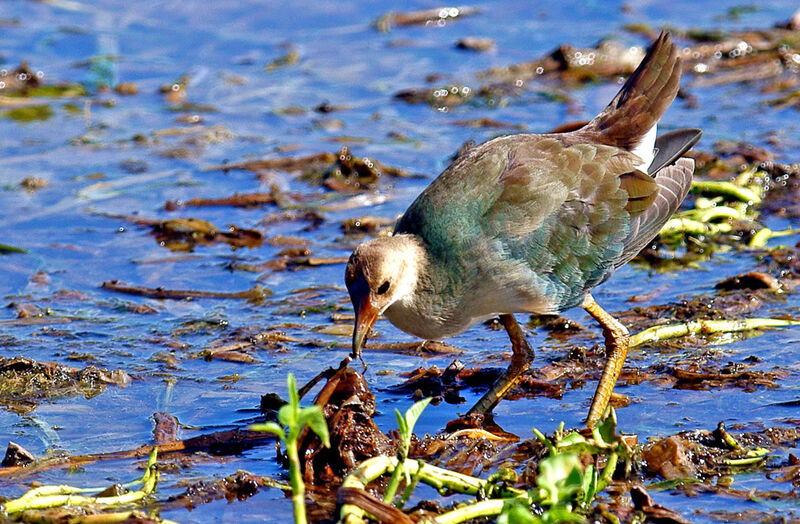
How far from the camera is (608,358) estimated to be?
543 centimetres

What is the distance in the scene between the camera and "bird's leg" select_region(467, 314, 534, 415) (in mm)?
5324

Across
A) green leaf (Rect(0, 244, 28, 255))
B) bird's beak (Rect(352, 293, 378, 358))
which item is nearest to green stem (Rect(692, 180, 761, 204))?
bird's beak (Rect(352, 293, 378, 358))

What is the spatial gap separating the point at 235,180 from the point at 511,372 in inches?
163

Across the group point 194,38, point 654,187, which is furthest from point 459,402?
point 194,38

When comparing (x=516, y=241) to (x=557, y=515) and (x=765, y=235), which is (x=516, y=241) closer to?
(x=557, y=515)

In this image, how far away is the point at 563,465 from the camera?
334cm

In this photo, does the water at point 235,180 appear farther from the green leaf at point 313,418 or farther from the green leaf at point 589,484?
the green leaf at point 313,418

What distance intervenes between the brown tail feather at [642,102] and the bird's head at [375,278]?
61.3 inches

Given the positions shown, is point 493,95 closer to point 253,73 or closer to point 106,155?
point 253,73

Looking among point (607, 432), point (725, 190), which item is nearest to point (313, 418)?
point (607, 432)

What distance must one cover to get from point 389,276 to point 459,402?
3.16ft

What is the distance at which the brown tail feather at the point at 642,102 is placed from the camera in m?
6.05

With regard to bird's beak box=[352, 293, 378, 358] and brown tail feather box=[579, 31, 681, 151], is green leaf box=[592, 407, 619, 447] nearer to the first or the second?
bird's beak box=[352, 293, 378, 358]

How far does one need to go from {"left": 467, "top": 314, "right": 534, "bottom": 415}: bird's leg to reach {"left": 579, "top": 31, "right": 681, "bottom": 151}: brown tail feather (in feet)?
3.79
